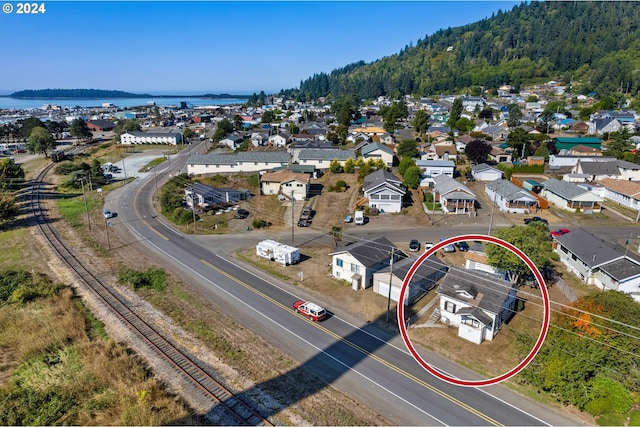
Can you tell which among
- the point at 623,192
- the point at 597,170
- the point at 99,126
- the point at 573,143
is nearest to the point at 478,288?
the point at 623,192

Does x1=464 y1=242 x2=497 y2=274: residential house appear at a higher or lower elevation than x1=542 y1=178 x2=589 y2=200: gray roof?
lower

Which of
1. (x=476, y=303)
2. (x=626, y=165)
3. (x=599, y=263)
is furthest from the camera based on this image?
(x=626, y=165)

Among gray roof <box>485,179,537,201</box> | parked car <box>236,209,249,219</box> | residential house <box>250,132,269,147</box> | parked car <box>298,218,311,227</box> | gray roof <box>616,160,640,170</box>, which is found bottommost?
parked car <box>298,218,311,227</box>

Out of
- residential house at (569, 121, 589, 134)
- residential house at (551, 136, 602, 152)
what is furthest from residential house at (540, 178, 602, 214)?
residential house at (569, 121, 589, 134)

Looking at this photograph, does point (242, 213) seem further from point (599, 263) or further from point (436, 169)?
point (599, 263)

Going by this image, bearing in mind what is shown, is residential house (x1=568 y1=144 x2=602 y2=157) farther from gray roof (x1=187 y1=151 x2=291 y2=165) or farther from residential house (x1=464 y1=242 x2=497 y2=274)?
gray roof (x1=187 y1=151 x2=291 y2=165)

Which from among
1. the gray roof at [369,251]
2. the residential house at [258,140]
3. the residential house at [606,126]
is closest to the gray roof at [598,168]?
the residential house at [606,126]

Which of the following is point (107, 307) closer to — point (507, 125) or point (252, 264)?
point (252, 264)
